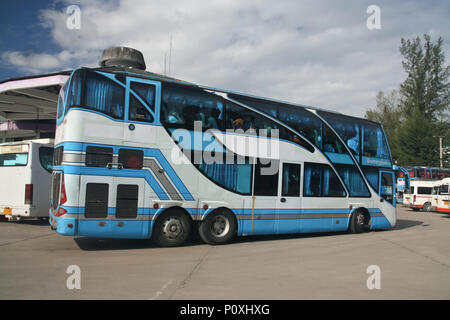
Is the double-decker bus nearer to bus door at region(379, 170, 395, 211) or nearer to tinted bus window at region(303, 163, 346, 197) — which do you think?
tinted bus window at region(303, 163, 346, 197)

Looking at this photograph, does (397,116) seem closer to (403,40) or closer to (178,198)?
(403,40)

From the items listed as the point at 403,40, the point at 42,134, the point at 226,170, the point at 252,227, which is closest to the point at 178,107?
the point at 226,170

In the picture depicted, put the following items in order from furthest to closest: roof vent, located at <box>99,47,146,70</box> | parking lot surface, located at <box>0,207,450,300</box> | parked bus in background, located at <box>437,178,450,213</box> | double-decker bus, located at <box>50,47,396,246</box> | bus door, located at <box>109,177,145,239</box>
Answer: parked bus in background, located at <box>437,178,450,213</box>
roof vent, located at <box>99,47,146,70</box>
bus door, located at <box>109,177,145,239</box>
double-decker bus, located at <box>50,47,396,246</box>
parking lot surface, located at <box>0,207,450,300</box>

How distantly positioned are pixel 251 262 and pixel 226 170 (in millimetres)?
3026

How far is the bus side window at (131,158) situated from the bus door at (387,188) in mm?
9560

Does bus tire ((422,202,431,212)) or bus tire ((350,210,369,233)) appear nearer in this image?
bus tire ((350,210,369,233))

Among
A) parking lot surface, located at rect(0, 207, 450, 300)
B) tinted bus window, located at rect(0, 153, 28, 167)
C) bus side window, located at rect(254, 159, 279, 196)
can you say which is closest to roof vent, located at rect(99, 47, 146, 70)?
tinted bus window, located at rect(0, 153, 28, 167)

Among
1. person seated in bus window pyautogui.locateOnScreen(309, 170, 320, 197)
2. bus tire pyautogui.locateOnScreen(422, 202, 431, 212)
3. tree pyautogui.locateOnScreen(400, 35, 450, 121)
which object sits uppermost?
tree pyautogui.locateOnScreen(400, 35, 450, 121)

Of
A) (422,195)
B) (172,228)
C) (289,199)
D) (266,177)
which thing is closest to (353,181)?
(289,199)

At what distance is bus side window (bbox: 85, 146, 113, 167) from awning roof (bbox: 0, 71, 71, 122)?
37.0 feet

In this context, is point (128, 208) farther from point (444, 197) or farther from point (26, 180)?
point (444, 197)

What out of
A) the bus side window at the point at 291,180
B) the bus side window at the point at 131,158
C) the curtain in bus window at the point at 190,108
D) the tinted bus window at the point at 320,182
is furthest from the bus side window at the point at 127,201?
the tinted bus window at the point at 320,182

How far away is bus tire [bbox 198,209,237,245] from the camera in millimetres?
9828

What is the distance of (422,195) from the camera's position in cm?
2775
